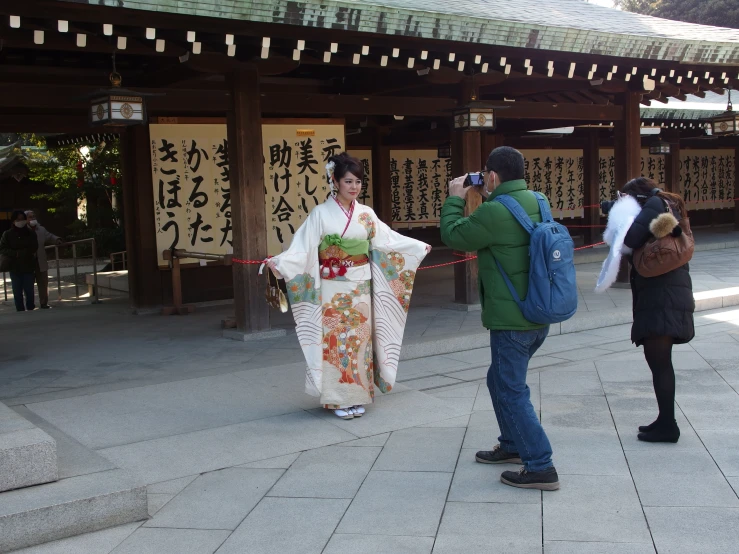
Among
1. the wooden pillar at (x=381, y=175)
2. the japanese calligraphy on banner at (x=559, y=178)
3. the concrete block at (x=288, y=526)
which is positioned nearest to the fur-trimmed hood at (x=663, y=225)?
the concrete block at (x=288, y=526)

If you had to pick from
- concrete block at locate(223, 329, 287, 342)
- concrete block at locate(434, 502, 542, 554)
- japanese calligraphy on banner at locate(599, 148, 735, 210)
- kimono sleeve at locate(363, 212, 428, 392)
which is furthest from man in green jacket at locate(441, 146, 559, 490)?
japanese calligraphy on banner at locate(599, 148, 735, 210)

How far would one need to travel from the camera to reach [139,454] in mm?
4695

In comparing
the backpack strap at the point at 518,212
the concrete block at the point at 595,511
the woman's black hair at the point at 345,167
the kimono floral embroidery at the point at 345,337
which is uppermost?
the woman's black hair at the point at 345,167

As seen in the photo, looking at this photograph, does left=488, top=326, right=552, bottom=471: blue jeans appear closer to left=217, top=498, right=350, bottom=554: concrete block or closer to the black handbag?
left=217, top=498, right=350, bottom=554: concrete block

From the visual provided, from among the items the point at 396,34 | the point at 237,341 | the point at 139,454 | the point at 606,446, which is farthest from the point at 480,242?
the point at 237,341

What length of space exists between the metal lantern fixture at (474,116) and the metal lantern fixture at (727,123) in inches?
200

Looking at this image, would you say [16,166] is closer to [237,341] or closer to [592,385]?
[237,341]

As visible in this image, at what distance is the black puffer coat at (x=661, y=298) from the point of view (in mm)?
4492

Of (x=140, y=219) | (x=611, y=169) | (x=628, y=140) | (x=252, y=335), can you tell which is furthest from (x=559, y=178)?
(x=252, y=335)

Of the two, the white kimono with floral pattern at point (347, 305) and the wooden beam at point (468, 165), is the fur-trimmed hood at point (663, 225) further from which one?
the wooden beam at point (468, 165)

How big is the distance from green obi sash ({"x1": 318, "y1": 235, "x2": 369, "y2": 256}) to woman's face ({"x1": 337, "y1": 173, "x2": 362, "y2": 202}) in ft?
0.91

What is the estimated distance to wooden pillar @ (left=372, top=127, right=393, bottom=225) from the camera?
46.5 feet

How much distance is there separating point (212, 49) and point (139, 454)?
3.89m

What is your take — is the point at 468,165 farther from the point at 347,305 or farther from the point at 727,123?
the point at 727,123
